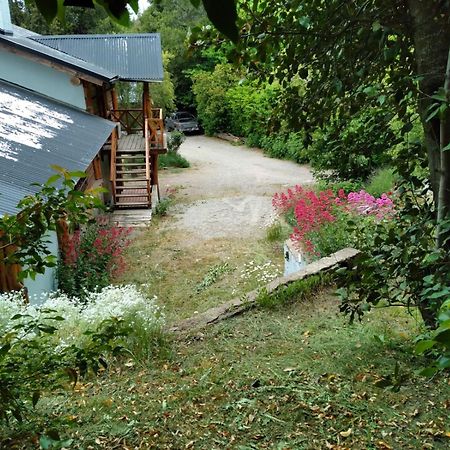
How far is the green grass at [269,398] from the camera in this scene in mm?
3203

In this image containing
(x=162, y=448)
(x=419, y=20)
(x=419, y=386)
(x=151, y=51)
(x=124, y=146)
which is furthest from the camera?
(x=124, y=146)

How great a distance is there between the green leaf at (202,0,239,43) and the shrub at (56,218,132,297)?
7212 mm

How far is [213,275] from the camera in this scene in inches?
373

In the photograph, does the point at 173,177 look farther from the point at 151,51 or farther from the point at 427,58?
the point at 427,58

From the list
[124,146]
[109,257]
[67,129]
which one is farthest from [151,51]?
[109,257]

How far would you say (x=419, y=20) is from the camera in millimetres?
2314

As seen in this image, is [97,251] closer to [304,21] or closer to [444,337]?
[304,21]

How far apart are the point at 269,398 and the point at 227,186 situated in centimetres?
1493

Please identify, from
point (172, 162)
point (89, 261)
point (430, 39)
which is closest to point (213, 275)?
point (89, 261)

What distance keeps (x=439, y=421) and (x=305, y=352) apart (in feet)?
4.58

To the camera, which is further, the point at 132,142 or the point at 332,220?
the point at 132,142

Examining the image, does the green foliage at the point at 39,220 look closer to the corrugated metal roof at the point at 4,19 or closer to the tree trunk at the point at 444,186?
the tree trunk at the point at 444,186

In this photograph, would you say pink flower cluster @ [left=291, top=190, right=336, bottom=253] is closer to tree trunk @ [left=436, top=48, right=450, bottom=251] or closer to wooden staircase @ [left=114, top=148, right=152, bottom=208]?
tree trunk @ [left=436, top=48, right=450, bottom=251]

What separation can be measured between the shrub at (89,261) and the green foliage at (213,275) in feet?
5.55
